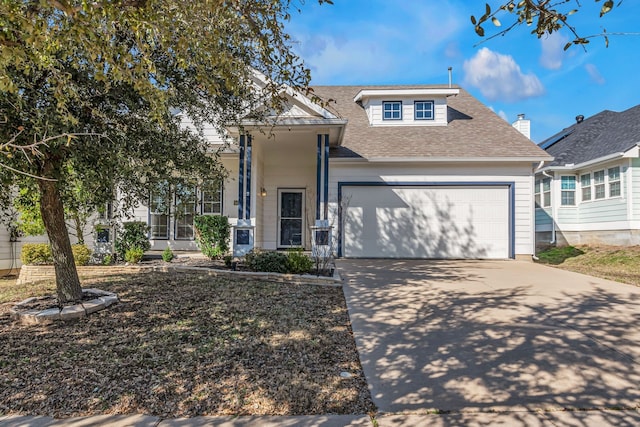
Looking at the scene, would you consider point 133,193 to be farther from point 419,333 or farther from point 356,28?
point 419,333

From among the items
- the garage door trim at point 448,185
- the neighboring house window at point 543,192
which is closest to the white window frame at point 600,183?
the neighboring house window at point 543,192

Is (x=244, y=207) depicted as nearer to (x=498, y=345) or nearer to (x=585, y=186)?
(x=498, y=345)

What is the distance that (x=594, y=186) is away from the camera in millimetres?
14523

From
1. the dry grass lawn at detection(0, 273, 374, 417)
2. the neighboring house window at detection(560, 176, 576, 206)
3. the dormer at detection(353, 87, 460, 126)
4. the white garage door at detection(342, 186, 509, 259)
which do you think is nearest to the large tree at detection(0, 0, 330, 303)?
the dry grass lawn at detection(0, 273, 374, 417)

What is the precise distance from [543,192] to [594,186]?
1.97 metres

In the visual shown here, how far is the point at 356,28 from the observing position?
534cm

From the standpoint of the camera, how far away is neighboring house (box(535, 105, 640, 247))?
42.2 ft

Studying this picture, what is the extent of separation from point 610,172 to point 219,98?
14.2m

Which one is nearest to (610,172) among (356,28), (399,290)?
(399,290)

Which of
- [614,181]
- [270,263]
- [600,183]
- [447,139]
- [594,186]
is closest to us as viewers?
[270,263]

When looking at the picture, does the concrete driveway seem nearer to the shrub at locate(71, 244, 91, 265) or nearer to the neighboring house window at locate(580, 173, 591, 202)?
the shrub at locate(71, 244, 91, 265)

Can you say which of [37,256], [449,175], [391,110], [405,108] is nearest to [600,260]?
[449,175]

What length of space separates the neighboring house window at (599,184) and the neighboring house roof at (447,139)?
14.3 feet

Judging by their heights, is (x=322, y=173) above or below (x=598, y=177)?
below
